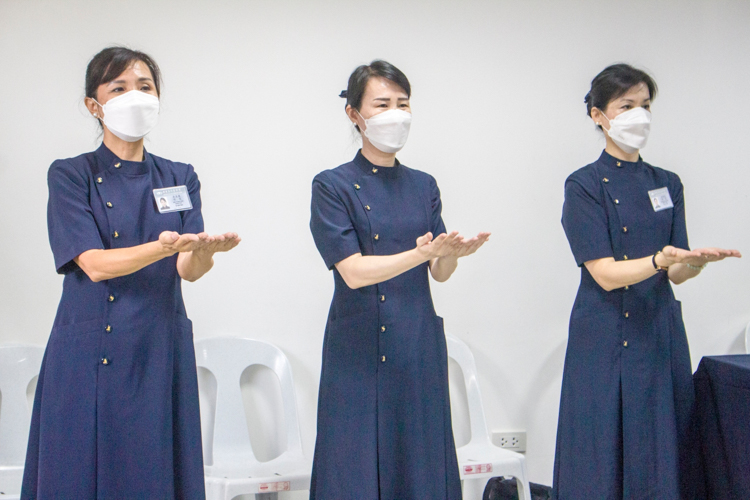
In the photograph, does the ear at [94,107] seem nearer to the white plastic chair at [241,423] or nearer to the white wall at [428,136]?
the white wall at [428,136]

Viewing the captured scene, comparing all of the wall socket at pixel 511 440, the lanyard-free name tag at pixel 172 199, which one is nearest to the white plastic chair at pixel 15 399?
the lanyard-free name tag at pixel 172 199

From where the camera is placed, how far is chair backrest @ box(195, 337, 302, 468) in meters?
2.61

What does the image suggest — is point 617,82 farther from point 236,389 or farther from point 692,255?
point 236,389

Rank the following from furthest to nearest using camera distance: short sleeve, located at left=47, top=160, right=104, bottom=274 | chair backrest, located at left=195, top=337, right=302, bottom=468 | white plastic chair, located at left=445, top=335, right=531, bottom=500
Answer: chair backrest, located at left=195, top=337, right=302, bottom=468, white plastic chair, located at left=445, top=335, right=531, bottom=500, short sleeve, located at left=47, top=160, right=104, bottom=274

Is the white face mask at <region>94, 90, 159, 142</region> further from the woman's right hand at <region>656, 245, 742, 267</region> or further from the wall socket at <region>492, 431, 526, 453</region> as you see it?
the wall socket at <region>492, 431, 526, 453</region>

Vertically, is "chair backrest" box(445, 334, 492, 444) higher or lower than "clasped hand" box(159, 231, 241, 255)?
lower

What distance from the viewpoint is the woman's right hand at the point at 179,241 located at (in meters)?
1.56

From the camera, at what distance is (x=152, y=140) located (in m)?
2.76

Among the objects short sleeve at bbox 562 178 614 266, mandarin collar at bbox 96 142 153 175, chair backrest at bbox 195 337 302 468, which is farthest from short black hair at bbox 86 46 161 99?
short sleeve at bbox 562 178 614 266

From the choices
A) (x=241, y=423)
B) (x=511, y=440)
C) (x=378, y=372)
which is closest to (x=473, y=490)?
(x=511, y=440)

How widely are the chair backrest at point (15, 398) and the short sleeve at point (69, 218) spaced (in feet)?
3.64

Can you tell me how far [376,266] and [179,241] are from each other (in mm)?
529

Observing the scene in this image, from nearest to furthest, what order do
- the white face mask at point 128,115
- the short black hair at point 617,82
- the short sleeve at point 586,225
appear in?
1. the white face mask at point 128,115
2. the short sleeve at point 586,225
3. the short black hair at point 617,82

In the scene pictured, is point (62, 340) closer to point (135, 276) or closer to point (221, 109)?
point (135, 276)
